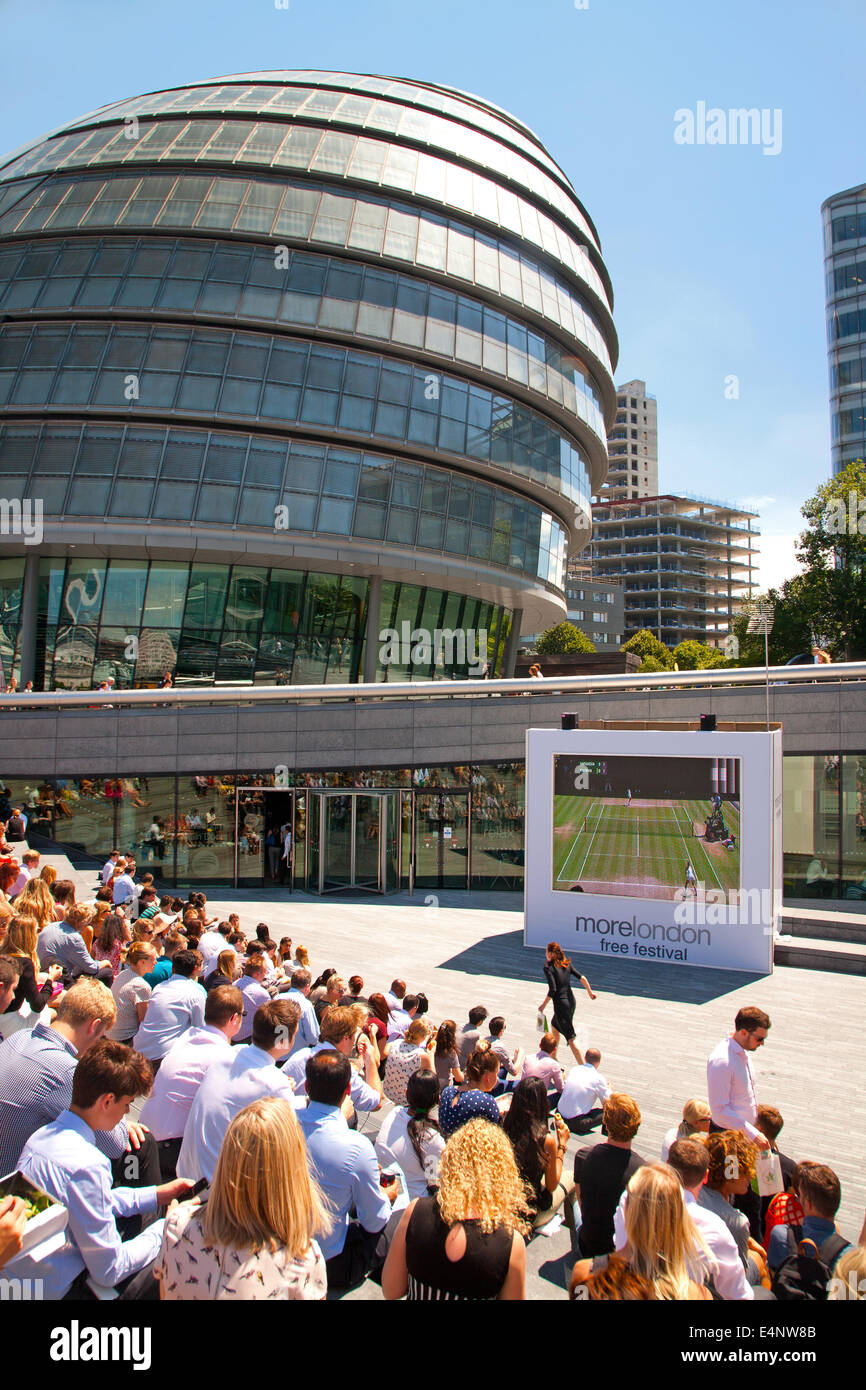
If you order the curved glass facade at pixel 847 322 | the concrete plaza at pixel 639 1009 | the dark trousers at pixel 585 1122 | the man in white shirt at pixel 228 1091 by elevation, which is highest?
the curved glass facade at pixel 847 322

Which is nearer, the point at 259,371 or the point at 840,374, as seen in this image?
the point at 259,371

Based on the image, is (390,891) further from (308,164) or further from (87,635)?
(308,164)

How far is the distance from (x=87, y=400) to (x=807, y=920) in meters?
29.9

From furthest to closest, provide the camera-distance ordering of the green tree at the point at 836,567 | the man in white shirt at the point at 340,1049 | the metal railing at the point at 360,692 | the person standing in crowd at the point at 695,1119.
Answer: the green tree at the point at 836,567
the metal railing at the point at 360,692
the man in white shirt at the point at 340,1049
the person standing in crowd at the point at 695,1119

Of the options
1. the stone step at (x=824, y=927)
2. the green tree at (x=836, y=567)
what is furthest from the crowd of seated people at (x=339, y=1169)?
the green tree at (x=836, y=567)

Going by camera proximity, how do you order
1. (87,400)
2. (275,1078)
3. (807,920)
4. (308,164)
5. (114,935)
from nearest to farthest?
1. (275,1078)
2. (114,935)
3. (807,920)
4. (87,400)
5. (308,164)

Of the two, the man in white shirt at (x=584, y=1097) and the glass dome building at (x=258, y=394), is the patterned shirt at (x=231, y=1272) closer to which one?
the man in white shirt at (x=584, y=1097)

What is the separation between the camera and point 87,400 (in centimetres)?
3256

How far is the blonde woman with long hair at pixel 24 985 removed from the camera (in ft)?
19.9

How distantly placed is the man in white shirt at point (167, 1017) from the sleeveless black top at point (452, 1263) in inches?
165

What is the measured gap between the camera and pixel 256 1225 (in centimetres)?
311

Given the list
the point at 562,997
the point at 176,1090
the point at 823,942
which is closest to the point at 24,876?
the point at 562,997
